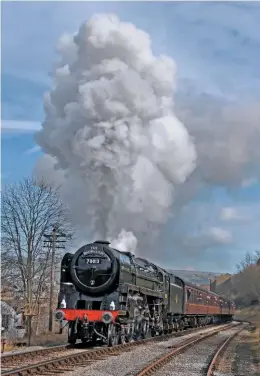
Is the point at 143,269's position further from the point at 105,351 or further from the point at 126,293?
the point at 105,351

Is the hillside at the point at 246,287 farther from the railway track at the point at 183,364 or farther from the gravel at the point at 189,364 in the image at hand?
the railway track at the point at 183,364

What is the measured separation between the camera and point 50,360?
11031mm

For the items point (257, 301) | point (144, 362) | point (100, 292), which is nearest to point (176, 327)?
point (100, 292)

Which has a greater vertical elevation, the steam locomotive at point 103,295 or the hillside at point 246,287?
the hillside at point 246,287

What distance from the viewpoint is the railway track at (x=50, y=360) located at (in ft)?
31.5

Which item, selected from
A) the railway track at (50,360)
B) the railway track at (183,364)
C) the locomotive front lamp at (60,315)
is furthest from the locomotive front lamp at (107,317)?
the railway track at (183,364)

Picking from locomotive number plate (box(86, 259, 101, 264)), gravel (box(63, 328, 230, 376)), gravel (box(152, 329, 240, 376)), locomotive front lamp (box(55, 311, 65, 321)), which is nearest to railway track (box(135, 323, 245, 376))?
gravel (box(152, 329, 240, 376))

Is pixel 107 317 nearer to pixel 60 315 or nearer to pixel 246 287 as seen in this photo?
pixel 60 315

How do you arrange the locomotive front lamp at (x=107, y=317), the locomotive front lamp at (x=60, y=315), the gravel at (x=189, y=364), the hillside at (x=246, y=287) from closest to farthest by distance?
the gravel at (x=189, y=364) → the locomotive front lamp at (x=107, y=317) → the locomotive front lamp at (x=60, y=315) → the hillside at (x=246, y=287)

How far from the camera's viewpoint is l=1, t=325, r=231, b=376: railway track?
9.61 meters

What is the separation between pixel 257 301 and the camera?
7794 cm

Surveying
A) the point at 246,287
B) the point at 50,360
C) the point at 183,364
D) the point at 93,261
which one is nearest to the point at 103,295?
the point at 93,261

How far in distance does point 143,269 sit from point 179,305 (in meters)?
6.97

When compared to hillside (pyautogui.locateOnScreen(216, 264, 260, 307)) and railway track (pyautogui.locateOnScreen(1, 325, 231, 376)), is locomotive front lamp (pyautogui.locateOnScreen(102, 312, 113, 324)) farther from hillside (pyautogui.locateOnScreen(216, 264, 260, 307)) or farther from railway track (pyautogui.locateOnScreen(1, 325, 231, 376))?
hillside (pyautogui.locateOnScreen(216, 264, 260, 307))
